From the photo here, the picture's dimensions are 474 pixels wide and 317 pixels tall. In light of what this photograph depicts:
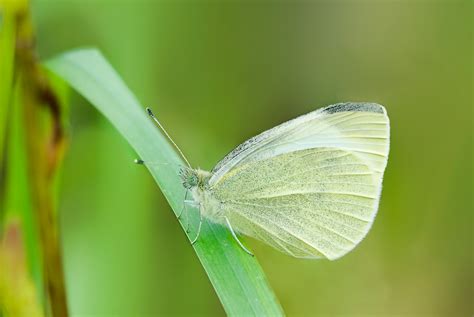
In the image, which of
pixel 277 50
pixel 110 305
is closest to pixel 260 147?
pixel 110 305

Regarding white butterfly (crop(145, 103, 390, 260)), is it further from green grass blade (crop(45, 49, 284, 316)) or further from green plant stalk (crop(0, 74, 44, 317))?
green plant stalk (crop(0, 74, 44, 317))

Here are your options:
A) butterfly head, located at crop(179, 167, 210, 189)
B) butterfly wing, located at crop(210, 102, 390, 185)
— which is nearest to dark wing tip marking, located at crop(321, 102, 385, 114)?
butterfly wing, located at crop(210, 102, 390, 185)

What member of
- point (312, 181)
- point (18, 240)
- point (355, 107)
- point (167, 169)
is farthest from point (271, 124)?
point (18, 240)

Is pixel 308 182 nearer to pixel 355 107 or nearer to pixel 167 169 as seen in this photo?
pixel 355 107

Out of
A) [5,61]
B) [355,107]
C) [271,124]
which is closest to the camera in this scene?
[5,61]

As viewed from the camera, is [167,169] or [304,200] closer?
[167,169]

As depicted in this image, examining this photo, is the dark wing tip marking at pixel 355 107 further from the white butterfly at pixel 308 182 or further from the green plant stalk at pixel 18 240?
the green plant stalk at pixel 18 240

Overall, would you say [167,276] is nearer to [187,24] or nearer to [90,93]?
[90,93]
